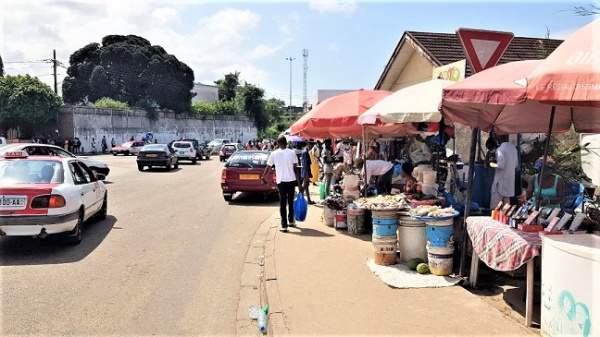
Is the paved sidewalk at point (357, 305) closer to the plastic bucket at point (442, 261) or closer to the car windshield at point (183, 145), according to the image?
the plastic bucket at point (442, 261)

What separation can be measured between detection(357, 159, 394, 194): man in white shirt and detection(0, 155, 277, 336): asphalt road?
Result: 115 inches

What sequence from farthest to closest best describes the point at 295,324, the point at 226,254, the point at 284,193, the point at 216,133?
the point at 216,133 → the point at 284,193 → the point at 226,254 → the point at 295,324

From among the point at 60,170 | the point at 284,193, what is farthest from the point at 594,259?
the point at 60,170

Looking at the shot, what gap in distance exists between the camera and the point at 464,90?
505 cm

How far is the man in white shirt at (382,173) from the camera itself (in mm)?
10750

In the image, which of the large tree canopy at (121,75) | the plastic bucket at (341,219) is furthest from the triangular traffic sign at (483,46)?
the large tree canopy at (121,75)

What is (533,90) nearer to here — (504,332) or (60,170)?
(504,332)

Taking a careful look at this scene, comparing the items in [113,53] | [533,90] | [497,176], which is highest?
[113,53]

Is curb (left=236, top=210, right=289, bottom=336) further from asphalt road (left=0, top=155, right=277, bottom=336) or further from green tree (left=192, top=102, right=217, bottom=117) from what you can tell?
green tree (left=192, top=102, right=217, bottom=117)

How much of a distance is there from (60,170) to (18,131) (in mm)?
43057

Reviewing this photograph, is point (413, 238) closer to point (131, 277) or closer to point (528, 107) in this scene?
point (528, 107)

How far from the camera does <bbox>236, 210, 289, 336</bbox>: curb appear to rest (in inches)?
189

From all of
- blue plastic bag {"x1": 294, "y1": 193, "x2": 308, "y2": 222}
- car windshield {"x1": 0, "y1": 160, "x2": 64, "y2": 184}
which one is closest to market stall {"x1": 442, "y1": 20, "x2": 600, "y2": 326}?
blue plastic bag {"x1": 294, "y1": 193, "x2": 308, "y2": 222}

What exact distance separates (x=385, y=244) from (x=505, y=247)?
2.06 meters
